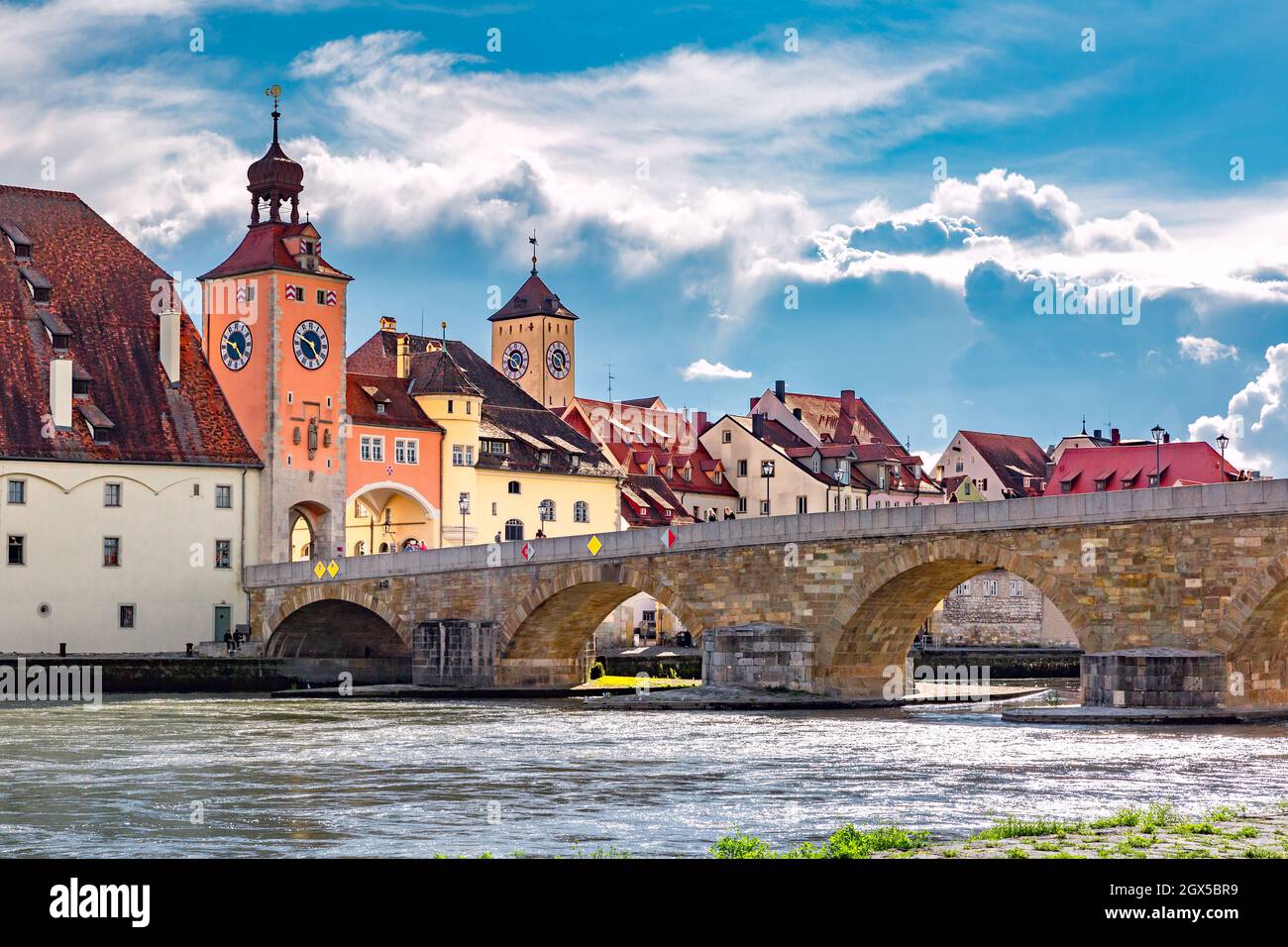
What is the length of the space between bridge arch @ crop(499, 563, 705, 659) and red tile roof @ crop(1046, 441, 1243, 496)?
31.4 m

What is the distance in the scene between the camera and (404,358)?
7238 centimetres

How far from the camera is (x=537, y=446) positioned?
237 feet

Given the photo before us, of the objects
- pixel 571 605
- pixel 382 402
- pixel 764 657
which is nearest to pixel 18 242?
pixel 382 402

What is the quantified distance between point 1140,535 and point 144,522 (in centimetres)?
3292

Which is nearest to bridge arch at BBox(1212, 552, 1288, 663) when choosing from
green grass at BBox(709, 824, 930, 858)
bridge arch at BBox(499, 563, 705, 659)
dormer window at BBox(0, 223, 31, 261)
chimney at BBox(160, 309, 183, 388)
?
bridge arch at BBox(499, 563, 705, 659)

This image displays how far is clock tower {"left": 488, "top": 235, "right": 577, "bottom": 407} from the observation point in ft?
320

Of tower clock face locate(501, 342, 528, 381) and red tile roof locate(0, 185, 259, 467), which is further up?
tower clock face locate(501, 342, 528, 381)

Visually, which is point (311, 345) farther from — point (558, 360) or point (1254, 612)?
point (1254, 612)

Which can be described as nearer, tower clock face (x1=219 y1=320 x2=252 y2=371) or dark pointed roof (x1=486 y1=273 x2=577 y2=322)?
tower clock face (x1=219 y1=320 x2=252 y2=371)

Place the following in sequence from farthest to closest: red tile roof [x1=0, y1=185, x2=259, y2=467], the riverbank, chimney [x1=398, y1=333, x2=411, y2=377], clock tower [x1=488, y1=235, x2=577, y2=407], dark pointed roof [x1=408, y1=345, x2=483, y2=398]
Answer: clock tower [x1=488, y1=235, x2=577, y2=407] < chimney [x1=398, y1=333, x2=411, y2=377] < dark pointed roof [x1=408, y1=345, x2=483, y2=398] < red tile roof [x1=0, y1=185, x2=259, y2=467] < the riverbank

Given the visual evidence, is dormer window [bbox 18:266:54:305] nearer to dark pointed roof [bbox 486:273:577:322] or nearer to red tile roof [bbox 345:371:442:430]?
red tile roof [bbox 345:371:442:430]
